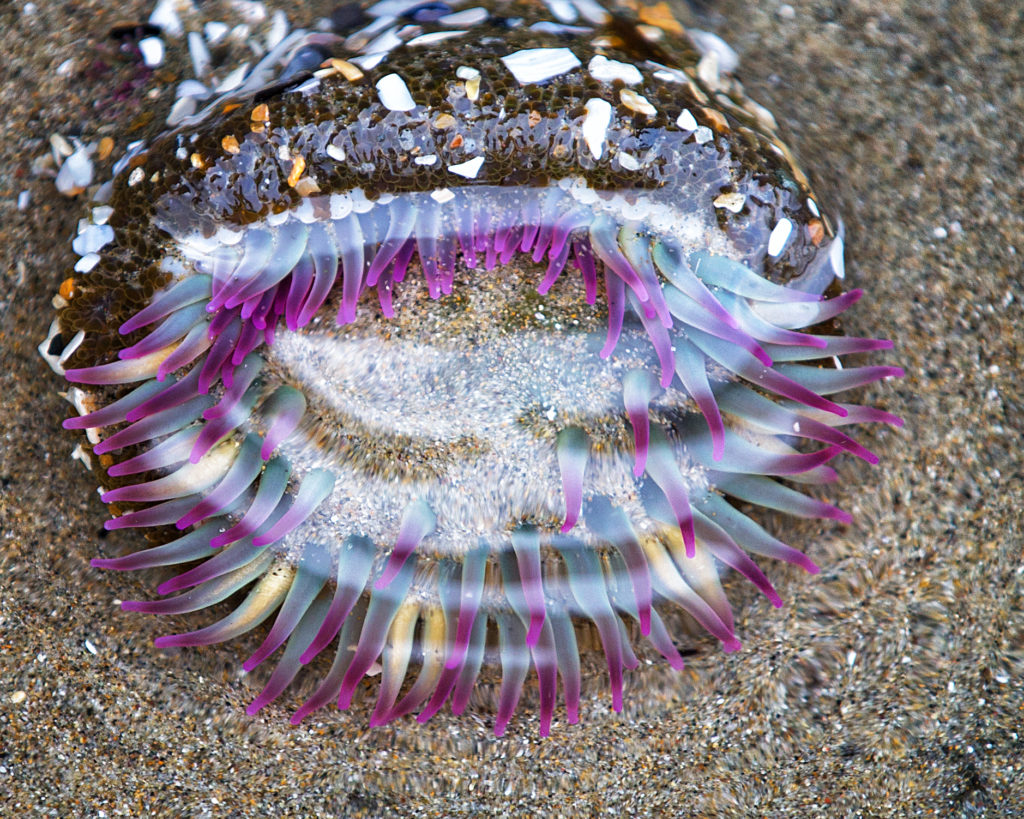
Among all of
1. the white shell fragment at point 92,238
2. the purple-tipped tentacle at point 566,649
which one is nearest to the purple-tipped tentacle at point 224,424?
the white shell fragment at point 92,238

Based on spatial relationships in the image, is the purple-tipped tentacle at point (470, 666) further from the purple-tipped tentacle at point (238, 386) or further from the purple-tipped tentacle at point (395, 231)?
the purple-tipped tentacle at point (395, 231)

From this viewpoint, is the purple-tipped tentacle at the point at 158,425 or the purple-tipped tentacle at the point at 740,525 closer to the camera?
the purple-tipped tentacle at the point at 158,425

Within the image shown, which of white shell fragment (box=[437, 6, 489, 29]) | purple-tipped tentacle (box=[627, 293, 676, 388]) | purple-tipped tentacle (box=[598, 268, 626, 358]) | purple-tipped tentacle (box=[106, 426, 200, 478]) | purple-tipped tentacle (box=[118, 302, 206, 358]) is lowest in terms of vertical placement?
purple-tipped tentacle (box=[106, 426, 200, 478])

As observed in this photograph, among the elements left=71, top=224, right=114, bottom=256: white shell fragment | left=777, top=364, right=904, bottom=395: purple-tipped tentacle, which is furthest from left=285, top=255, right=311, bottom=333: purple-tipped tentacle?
left=777, top=364, right=904, bottom=395: purple-tipped tentacle

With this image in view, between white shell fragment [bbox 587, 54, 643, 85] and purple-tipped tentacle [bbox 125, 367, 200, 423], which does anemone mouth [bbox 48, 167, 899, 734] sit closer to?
purple-tipped tentacle [bbox 125, 367, 200, 423]

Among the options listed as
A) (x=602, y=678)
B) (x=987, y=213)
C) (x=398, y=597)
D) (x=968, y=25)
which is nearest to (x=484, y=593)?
(x=398, y=597)

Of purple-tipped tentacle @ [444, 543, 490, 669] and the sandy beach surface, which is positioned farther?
the sandy beach surface

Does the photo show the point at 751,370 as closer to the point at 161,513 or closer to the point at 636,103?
the point at 636,103

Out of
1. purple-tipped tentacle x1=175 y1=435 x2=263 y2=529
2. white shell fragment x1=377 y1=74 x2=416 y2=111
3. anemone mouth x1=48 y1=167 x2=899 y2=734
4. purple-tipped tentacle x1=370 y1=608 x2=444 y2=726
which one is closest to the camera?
white shell fragment x1=377 y1=74 x2=416 y2=111
